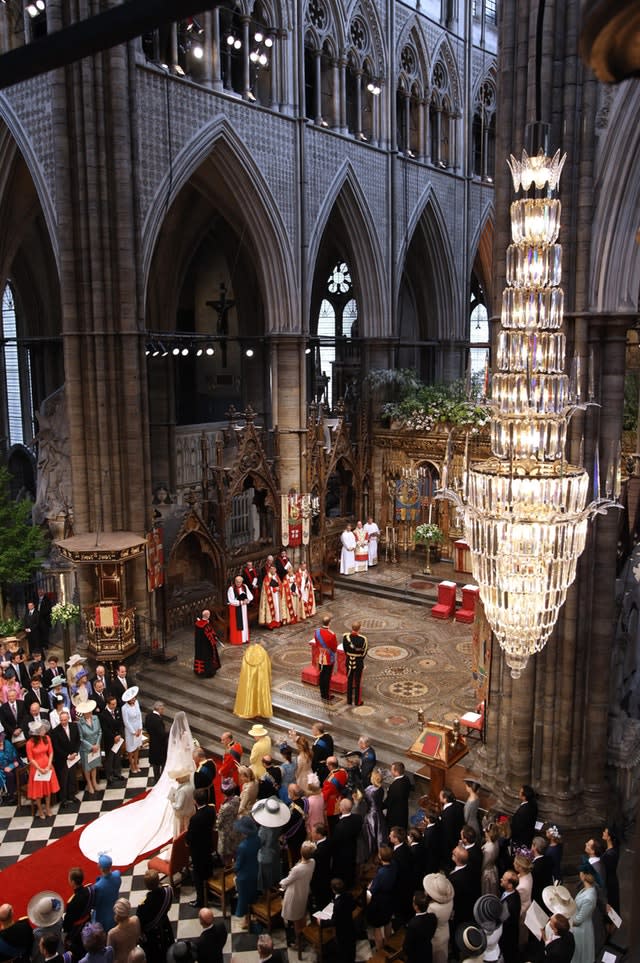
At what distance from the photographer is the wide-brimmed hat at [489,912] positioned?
24.6 feet

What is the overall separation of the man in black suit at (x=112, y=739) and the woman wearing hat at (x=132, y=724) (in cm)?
11

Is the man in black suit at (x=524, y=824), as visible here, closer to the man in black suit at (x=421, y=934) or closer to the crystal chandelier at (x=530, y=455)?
the man in black suit at (x=421, y=934)

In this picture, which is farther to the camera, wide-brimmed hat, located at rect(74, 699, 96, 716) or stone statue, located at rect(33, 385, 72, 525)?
stone statue, located at rect(33, 385, 72, 525)

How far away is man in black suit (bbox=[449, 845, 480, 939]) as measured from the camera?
796cm

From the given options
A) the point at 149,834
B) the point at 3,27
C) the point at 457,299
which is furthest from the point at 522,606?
the point at 457,299

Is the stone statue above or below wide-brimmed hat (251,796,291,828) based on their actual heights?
above

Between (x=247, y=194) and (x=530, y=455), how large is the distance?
1451 centimetres

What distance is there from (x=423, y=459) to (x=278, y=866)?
14.2 m

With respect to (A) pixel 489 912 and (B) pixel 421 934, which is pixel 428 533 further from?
(B) pixel 421 934

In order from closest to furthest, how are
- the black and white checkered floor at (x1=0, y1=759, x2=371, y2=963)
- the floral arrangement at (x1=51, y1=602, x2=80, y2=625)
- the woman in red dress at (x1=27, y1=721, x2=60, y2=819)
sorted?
the black and white checkered floor at (x1=0, y1=759, x2=371, y2=963) < the woman in red dress at (x1=27, y1=721, x2=60, y2=819) < the floral arrangement at (x1=51, y1=602, x2=80, y2=625)

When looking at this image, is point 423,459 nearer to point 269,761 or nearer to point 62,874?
point 269,761

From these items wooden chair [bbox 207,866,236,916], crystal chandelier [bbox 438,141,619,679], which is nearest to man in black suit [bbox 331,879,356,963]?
wooden chair [bbox 207,866,236,916]

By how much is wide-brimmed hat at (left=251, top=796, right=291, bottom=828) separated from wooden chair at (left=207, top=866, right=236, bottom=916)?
1.03 m

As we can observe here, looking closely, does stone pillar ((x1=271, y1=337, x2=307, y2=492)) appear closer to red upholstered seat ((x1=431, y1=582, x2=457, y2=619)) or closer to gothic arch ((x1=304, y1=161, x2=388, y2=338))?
gothic arch ((x1=304, y1=161, x2=388, y2=338))
